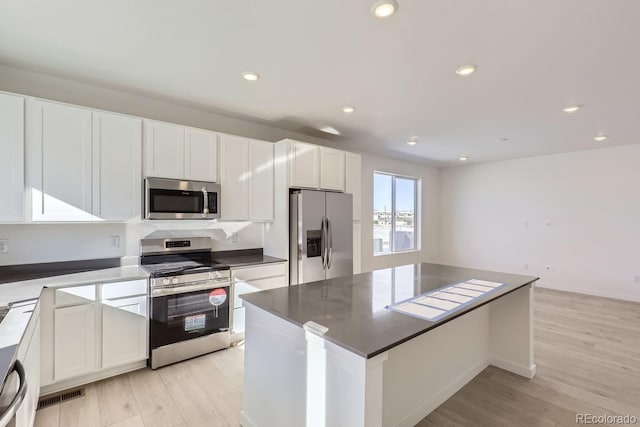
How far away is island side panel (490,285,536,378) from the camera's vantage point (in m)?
2.60

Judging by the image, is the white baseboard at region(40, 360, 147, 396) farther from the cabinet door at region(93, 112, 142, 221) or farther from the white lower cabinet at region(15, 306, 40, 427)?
the cabinet door at region(93, 112, 142, 221)

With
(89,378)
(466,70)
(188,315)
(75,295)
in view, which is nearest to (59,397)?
(89,378)

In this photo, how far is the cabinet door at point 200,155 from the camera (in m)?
3.05

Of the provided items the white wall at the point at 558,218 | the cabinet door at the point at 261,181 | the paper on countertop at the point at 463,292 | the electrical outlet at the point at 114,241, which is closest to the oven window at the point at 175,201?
the electrical outlet at the point at 114,241

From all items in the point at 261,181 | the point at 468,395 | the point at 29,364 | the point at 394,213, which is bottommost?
the point at 468,395

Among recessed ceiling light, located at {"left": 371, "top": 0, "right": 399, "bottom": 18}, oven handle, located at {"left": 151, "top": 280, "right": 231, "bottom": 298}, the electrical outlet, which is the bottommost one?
oven handle, located at {"left": 151, "top": 280, "right": 231, "bottom": 298}

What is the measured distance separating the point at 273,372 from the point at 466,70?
2.70 metres

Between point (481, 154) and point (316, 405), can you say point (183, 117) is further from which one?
point (481, 154)

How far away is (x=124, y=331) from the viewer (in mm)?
2516

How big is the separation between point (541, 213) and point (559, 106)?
3310 mm

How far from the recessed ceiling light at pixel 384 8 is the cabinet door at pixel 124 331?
2865 millimetres

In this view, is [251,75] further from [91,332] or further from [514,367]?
[514,367]

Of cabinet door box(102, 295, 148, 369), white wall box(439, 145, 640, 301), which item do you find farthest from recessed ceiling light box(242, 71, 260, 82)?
white wall box(439, 145, 640, 301)

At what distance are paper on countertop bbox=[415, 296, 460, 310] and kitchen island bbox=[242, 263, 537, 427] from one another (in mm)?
58
